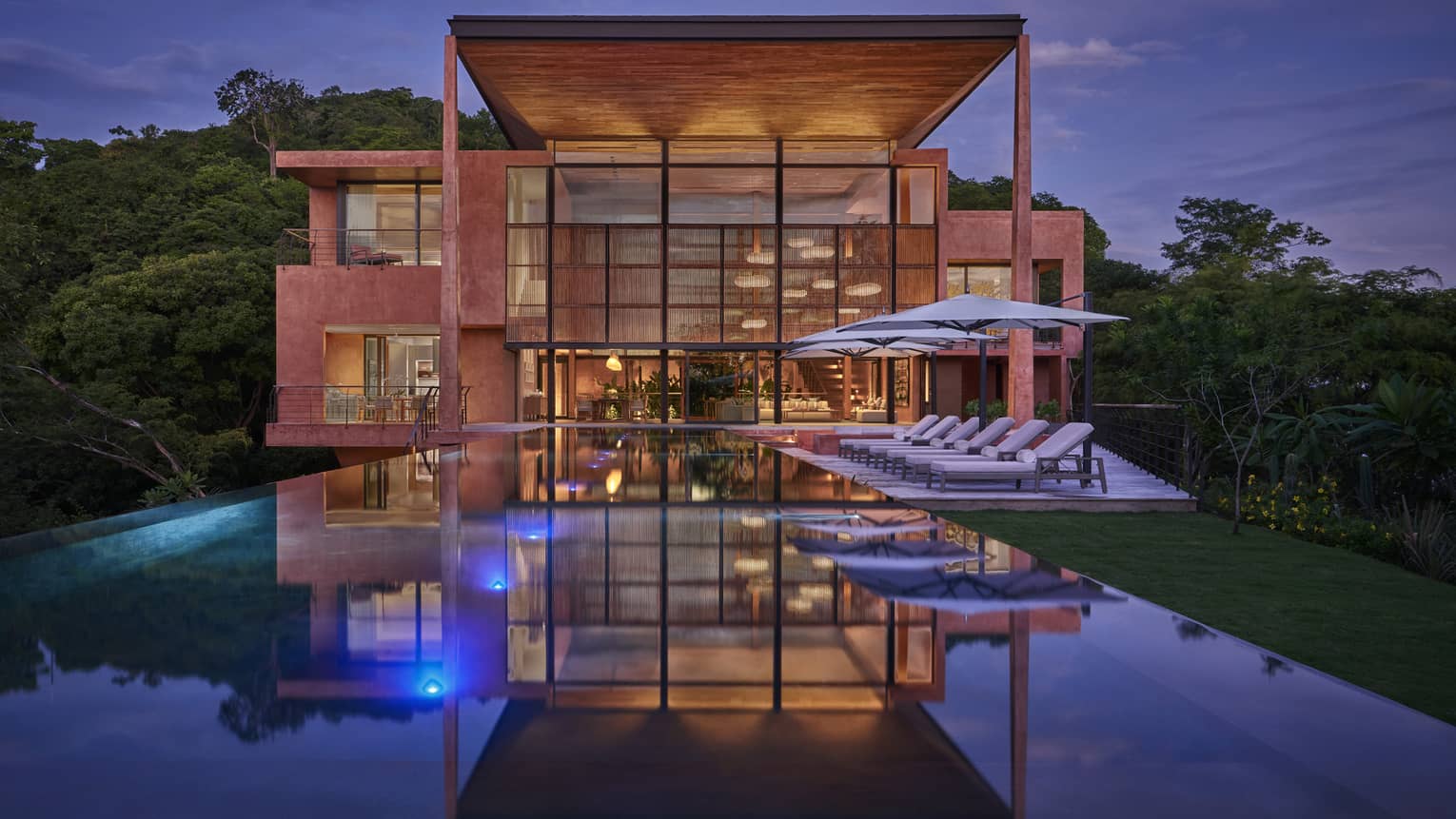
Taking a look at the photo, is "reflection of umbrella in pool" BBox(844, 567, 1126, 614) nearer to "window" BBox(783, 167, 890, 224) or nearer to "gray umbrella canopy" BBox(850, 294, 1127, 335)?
"gray umbrella canopy" BBox(850, 294, 1127, 335)

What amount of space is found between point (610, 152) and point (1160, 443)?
51.2 feet

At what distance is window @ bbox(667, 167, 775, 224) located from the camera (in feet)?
81.5

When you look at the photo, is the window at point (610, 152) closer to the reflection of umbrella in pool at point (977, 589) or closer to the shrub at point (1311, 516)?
the shrub at point (1311, 516)

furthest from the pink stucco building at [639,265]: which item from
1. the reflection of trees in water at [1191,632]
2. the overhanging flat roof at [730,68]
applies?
the reflection of trees in water at [1191,632]

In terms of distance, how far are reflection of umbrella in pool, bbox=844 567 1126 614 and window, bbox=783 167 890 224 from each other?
21089 mm

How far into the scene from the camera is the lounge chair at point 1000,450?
40.8 feet

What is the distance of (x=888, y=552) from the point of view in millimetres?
5102

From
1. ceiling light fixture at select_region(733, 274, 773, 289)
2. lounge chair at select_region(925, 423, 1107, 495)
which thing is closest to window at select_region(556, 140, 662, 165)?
ceiling light fixture at select_region(733, 274, 773, 289)

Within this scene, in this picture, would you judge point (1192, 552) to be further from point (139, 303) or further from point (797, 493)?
point (139, 303)

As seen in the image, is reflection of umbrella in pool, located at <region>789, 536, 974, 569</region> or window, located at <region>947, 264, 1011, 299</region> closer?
reflection of umbrella in pool, located at <region>789, 536, 974, 569</region>

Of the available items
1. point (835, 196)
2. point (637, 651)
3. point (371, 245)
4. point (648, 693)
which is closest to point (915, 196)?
point (835, 196)

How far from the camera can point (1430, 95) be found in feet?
189

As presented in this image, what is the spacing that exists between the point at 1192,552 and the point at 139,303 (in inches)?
1234

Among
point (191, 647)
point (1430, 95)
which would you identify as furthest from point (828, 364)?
point (1430, 95)
